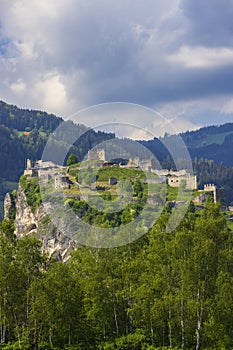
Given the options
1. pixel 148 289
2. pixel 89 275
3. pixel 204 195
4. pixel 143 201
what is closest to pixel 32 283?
pixel 89 275

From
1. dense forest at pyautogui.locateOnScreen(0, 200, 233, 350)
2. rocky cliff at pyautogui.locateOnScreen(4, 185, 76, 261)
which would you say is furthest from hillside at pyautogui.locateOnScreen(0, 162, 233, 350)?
rocky cliff at pyautogui.locateOnScreen(4, 185, 76, 261)

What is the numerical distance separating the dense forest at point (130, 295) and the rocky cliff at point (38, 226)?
2014 inches

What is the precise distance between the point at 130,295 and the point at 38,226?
75692 millimetres

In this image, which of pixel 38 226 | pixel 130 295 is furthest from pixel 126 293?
pixel 38 226

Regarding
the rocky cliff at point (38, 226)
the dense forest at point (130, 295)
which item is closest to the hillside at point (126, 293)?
the dense forest at point (130, 295)

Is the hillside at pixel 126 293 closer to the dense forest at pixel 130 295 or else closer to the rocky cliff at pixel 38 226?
the dense forest at pixel 130 295

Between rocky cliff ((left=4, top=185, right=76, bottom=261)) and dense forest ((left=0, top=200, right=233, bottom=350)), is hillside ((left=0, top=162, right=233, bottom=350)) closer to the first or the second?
Answer: dense forest ((left=0, top=200, right=233, bottom=350))

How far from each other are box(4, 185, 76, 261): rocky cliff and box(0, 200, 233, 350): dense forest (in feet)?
168

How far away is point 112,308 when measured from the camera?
38.0 meters

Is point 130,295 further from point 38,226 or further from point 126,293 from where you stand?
point 38,226

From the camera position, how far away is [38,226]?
111188 mm

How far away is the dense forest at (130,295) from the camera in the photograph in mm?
34531

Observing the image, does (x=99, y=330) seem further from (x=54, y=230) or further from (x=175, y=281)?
(x=54, y=230)

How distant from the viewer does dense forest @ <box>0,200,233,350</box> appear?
1359 inches
